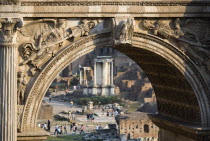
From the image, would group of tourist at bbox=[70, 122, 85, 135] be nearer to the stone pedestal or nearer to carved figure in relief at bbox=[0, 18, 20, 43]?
the stone pedestal

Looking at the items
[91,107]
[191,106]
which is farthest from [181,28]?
[91,107]

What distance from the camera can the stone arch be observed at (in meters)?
17.1

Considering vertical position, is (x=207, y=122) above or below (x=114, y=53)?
below

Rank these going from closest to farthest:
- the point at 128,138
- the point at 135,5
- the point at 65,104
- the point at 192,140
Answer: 1. the point at 135,5
2. the point at 192,140
3. the point at 128,138
4. the point at 65,104

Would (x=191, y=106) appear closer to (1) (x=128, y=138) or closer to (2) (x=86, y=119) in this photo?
(1) (x=128, y=138)

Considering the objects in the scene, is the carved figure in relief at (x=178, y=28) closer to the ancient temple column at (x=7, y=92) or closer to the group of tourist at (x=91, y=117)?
the ancient temple column at (x=7, y=92)

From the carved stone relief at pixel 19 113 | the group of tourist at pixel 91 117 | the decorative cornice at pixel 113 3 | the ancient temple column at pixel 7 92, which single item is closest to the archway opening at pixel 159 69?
the carved stone relief at pixel 19 113

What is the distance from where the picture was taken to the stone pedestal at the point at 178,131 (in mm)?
18188

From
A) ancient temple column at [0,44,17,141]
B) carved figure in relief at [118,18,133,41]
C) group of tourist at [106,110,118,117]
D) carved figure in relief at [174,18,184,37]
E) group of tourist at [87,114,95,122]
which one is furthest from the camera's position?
group of tourist at [106,110,118,117]

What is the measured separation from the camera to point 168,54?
59.2 ft

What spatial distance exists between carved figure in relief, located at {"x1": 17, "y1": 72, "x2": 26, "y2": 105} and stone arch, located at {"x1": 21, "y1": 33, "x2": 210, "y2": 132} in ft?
0.42

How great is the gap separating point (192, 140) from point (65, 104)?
49342mm

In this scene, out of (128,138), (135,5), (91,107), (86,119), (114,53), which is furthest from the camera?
(114,53)

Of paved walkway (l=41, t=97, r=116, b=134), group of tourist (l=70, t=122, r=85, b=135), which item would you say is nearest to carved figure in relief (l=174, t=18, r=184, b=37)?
group of tourist (l=70, t=122, r=85, b=135)
